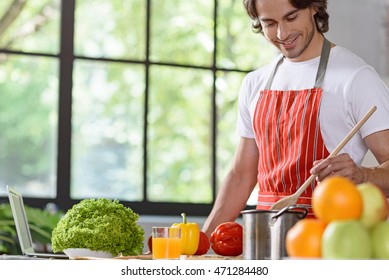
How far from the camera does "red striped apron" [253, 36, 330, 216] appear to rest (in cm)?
306

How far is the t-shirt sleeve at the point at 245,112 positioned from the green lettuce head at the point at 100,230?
0.91 metres

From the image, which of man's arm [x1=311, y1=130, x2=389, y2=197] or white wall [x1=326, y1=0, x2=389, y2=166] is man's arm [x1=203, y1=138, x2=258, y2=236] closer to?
man's arm [x1=311, y1=130, x2=389, y2=197]

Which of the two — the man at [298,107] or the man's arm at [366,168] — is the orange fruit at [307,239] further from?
the man at [298,107]

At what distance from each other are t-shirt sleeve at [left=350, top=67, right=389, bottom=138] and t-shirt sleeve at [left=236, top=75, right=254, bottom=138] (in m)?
0.48

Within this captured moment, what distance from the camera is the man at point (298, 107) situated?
2.94 meters

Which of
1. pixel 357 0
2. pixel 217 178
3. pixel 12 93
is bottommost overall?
pixel 217 178

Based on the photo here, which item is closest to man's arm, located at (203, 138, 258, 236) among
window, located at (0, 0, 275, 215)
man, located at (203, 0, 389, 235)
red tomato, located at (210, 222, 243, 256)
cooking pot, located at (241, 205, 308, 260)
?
man, located at (203, 0, 389, 235)

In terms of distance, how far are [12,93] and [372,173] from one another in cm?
376

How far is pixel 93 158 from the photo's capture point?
5.88m

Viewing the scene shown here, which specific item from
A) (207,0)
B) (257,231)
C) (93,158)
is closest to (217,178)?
(93,158)

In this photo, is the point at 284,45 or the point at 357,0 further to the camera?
the point at 357,0

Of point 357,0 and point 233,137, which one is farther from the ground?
point 357,0

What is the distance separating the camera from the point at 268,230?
72.4 inches
